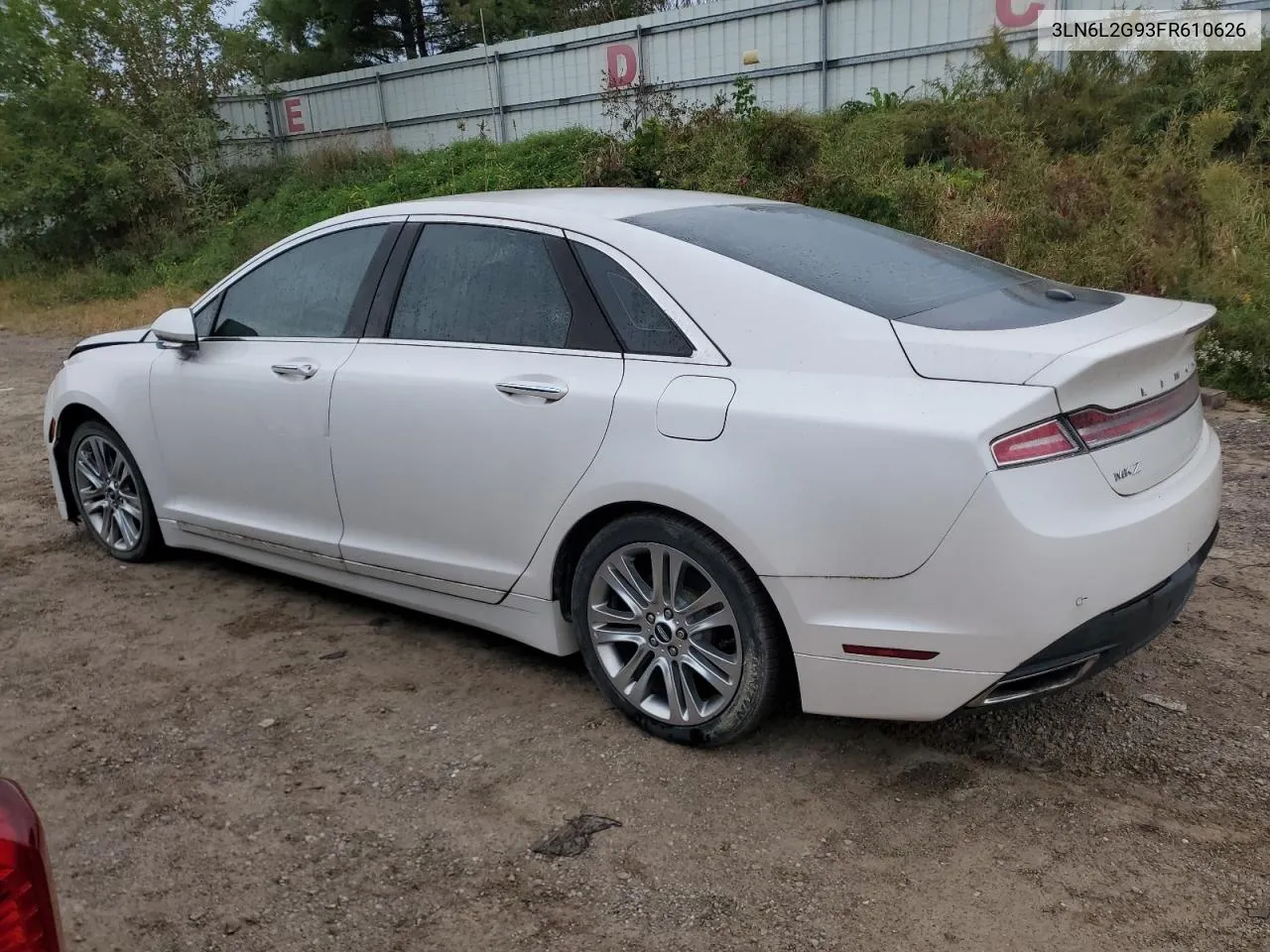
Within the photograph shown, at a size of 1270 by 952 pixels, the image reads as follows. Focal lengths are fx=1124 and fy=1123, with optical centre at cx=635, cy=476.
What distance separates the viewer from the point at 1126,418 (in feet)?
9.41

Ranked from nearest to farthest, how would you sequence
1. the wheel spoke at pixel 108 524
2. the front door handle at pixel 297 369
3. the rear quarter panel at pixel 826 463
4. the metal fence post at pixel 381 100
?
the rear quarter panel at pixel 826 463 → the front door handle at pixel 297 369 → the wheel spoke at pixel 108 524 → the metal fence post at pixel 381 100

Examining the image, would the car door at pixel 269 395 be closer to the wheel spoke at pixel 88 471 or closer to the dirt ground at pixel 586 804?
the dirt ground at pixel 586 804

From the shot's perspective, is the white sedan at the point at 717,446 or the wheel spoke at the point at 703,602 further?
the wheel spoke at the point at 703,602

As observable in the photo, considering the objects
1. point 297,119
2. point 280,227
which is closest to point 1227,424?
point 280,227

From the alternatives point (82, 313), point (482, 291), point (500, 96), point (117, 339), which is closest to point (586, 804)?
point (482, 291)

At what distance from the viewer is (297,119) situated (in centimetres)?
2325

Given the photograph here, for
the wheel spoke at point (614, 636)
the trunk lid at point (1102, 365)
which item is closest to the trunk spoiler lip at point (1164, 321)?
the trunk lid at point (1102, 365)

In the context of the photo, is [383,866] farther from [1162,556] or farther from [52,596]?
[52,596]

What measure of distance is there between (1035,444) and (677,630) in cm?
112

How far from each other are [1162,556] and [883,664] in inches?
30.6

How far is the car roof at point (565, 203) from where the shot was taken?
11.9 feet

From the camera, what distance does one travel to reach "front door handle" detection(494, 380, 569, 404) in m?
3.36

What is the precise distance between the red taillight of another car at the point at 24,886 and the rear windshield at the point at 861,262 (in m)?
2.28

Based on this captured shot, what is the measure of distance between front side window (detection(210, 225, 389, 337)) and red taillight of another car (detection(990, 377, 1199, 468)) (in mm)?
2420
